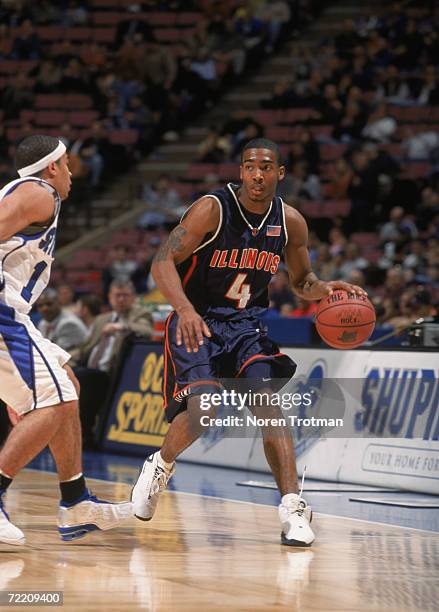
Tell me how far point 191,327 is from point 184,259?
50 cm

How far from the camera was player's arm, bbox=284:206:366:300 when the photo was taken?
634 cm

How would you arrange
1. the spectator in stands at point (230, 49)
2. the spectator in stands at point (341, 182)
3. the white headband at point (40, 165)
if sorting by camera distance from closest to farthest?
1. the white headband at point (40, 165)
2. the spectator in stands at point (341, 182)
3. the spectator in stands at point (230, 49)

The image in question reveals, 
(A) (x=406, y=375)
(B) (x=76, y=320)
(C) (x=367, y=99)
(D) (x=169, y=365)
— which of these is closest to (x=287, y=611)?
(D) (x=169, y=365)

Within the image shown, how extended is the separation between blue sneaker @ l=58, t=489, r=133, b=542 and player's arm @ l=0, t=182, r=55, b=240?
1.33 m

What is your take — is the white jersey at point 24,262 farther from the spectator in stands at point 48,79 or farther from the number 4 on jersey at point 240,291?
the spectator in stands at point 48,79

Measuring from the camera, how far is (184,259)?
6078mm

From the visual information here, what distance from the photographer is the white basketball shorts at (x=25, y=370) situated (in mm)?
5262

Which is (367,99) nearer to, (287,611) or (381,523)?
(381,523)

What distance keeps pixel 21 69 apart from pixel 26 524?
17.6 metres

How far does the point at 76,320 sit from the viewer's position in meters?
12.3

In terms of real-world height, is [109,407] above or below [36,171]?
below

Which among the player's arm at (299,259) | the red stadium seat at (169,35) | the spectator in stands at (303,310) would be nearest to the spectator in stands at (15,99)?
the red stadium seat at (169,35)

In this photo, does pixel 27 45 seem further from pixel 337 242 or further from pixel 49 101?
pixel 337 242

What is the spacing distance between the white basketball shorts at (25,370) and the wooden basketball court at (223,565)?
2.22 ft
